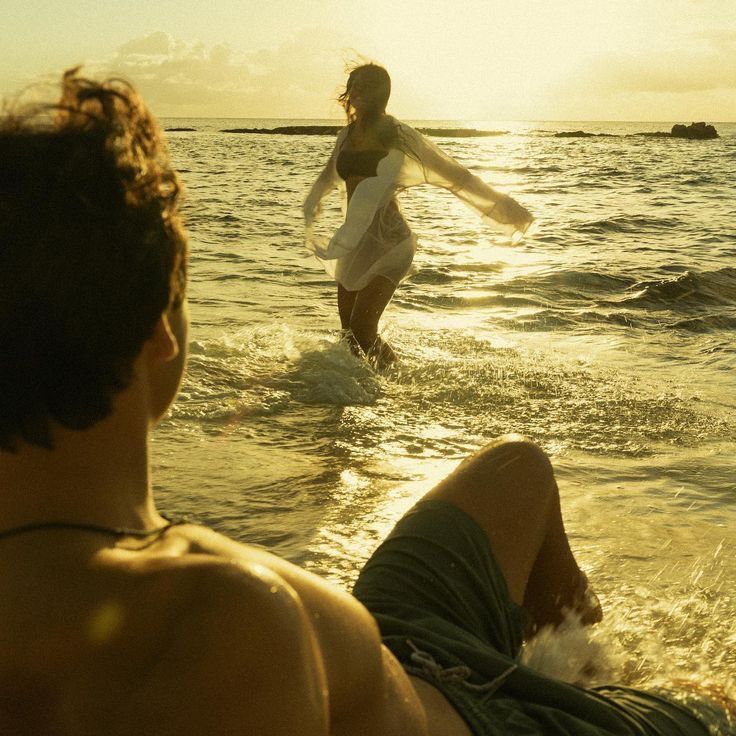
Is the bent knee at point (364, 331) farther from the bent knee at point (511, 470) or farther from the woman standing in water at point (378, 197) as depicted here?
the bent knee at point (511, 470)

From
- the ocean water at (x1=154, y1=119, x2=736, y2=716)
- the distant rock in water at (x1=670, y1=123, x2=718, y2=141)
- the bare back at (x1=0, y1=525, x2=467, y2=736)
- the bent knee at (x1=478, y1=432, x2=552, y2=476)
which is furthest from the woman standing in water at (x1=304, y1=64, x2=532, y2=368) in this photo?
the distant rock in water at (x1=670, y1=123, x2=718, y2=141)

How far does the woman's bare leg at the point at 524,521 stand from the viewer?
7.61ft

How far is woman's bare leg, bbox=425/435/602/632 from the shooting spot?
232 cm

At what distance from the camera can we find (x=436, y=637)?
1.95 metres

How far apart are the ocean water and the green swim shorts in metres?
0.39

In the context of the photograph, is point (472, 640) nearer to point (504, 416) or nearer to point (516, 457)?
point (516, 457)

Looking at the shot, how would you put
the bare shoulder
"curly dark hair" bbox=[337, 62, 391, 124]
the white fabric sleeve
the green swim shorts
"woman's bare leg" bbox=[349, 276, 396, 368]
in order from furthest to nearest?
1. "woman's bare leg" bbox=[349, 276, 396, 368]
2. "curly dark hair" bbox=[337, 62, 391, 124]
3. the white fabric sleeve
4. the green swim shorts
5. the bare shoulder

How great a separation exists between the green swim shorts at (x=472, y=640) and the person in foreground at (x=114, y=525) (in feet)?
0.85

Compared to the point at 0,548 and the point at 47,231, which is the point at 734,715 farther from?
the point at 47,231

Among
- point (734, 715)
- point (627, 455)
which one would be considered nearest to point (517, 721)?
point (734, 715)

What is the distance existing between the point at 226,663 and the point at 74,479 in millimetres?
347

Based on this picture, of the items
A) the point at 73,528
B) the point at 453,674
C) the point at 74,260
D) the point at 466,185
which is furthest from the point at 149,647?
the point at 466,185

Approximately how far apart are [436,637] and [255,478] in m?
2.40

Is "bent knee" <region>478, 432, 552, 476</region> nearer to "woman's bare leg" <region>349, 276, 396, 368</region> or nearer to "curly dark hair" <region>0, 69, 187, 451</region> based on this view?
"curly dark hair" <region>0, 69, 187, 451</region>
